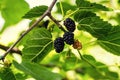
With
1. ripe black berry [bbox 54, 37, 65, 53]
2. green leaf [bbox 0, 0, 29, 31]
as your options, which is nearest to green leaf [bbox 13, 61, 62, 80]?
ripe black berry [bbox 54, 37, 65, 53]

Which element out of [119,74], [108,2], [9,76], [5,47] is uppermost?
[108,2]

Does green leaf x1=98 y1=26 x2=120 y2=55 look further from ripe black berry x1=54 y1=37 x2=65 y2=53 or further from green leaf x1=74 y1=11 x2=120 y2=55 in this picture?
ripe black berry x1=54 y1=37 x2=65 y2=53

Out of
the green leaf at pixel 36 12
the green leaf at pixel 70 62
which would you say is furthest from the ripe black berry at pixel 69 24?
the green leaf at pixel 70 62

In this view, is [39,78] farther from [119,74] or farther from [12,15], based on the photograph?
[119,74]

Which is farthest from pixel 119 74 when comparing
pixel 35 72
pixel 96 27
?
pixel 35 72

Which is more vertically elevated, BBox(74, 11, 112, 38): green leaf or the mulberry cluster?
BBox(74, 11, 112, 38): green leaf

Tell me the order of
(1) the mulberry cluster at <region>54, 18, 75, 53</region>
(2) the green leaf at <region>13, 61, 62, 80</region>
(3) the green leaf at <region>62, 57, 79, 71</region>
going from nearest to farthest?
(2) the green leaf at <region>13, 61, 62, 80</region> → (1) the mulberry cluster at <region>54, 18, 75, 53</region> → (3) the green leaf at <region>62, 57, 79, 71</region>
